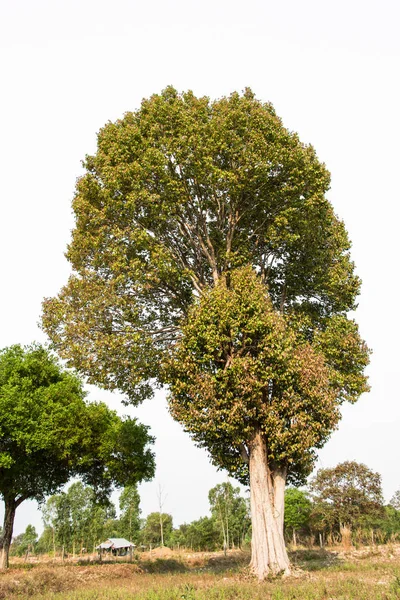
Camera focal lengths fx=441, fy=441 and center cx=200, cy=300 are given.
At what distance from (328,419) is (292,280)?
23.9 feet

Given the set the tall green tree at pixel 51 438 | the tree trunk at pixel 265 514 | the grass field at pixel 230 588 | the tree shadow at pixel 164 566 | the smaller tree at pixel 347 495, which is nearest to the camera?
the grass field at pixel 230 588

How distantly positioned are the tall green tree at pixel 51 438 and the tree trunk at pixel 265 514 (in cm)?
1648

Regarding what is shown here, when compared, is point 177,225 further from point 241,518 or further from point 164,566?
point 241,518

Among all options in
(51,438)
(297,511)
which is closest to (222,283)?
(51,438)

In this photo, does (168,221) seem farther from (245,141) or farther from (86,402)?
(86,402)

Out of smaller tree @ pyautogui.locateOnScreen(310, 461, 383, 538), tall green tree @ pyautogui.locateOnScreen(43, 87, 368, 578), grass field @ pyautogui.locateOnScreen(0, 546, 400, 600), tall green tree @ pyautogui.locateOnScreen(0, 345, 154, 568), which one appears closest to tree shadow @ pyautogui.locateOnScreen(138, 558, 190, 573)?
tall green tree @ pyautogui.locateOnScreen(0, 345, 154, 568)

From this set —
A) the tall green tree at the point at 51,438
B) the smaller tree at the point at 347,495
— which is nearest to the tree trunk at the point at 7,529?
the tall green tree at the point at 51,438

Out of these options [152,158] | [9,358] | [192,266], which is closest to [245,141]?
[152,158]

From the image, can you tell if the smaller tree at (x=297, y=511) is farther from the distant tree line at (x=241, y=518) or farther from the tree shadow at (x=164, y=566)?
the tree shadow at (x=164, y=566)

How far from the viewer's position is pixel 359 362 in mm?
19312

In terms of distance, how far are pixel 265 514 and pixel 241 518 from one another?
228 ft

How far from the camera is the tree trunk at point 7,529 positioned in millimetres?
28734

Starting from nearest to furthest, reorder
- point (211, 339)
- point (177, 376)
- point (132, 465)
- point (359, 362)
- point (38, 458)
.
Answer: point (211, 339), point (177, 376), point (359, 362), point (38, 458), point (132, 465)

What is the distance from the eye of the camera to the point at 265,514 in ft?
55.0
